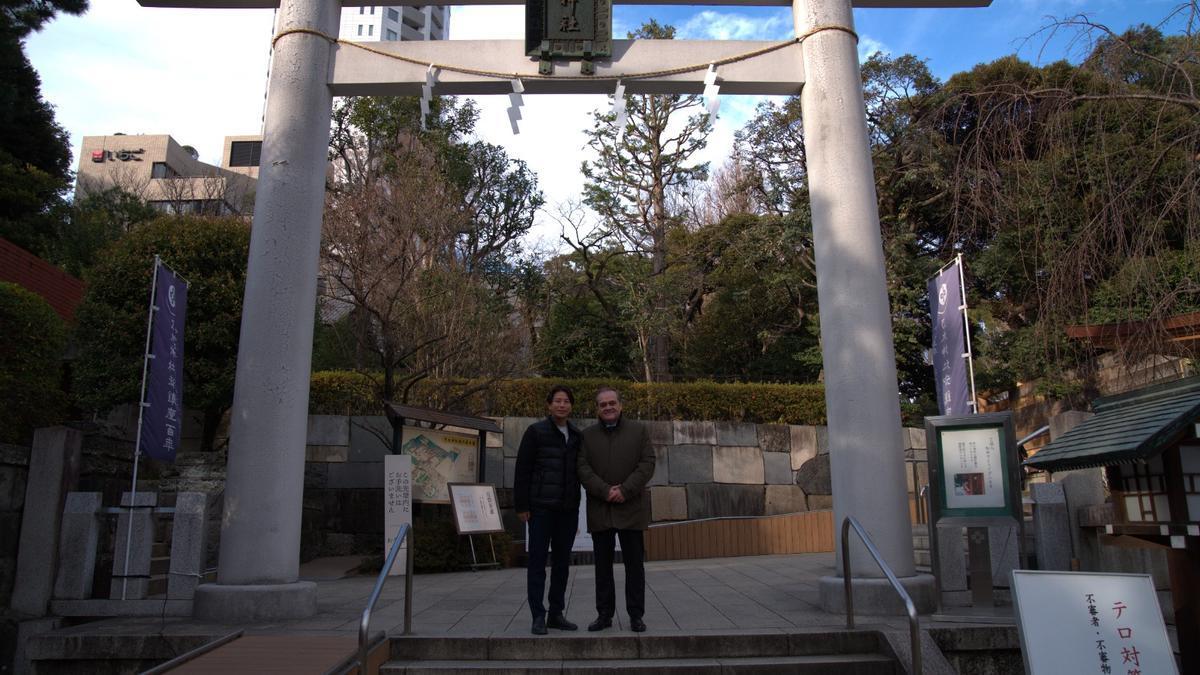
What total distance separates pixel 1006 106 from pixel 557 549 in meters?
4.85

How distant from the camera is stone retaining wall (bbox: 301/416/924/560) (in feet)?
35.7

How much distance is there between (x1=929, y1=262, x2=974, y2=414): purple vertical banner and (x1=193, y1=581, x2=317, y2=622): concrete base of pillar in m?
6.09

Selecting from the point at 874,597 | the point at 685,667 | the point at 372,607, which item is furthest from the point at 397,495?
the point at 874,597

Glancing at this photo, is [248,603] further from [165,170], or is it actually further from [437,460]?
[165,170]

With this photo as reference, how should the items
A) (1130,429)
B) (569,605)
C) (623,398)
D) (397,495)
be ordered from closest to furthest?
(1130,429) → (569,605) → (397,495) → (623,398)

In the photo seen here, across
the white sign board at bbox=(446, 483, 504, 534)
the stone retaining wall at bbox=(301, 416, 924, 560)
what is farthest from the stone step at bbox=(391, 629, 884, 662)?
the stone retaining wall at bbox=(301, 416, 924, 560)

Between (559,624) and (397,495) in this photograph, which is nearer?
(559,624)

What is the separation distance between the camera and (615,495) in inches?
190

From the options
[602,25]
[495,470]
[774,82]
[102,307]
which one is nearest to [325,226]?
[102,307]

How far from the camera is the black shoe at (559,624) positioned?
4859mm

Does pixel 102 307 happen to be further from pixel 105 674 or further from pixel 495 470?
pixel 105 674

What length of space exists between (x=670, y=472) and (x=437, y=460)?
461cm

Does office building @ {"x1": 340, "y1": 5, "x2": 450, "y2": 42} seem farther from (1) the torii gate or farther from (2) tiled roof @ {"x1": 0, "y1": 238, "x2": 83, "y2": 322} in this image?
(1) the torii gate

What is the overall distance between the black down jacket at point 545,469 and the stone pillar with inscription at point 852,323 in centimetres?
208
